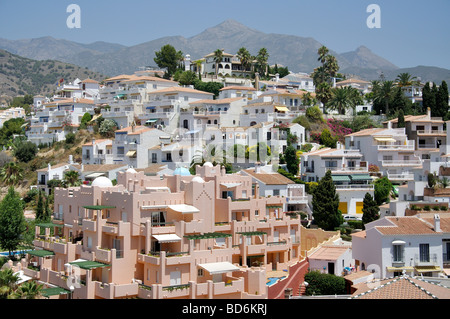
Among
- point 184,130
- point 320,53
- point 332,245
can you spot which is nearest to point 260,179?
point 332,245

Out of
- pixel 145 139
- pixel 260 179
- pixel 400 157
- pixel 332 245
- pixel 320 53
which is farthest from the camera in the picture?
pixel 320 53

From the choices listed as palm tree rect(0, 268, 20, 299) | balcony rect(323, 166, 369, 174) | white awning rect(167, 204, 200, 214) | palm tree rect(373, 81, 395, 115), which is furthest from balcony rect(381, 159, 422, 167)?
palm tree rect(0, 268, 20, 299)

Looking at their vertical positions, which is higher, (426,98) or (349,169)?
(426,98)

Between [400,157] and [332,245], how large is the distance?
19227 millimetres

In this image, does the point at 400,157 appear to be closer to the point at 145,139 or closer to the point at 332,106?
the point at 332,106

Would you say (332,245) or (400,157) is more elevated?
(400,157)

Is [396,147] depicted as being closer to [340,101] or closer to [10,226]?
[340,101]

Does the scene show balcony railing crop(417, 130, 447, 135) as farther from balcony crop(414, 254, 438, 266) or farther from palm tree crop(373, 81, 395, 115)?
balcony crop(414, 254, 438, 266)

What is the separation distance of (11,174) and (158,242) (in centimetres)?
3757

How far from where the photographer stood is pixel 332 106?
6278 centimetres

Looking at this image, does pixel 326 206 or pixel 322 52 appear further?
pixel 322 52

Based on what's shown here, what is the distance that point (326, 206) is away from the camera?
40.6m

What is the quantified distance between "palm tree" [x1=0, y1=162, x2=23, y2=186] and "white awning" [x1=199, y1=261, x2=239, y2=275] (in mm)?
38269

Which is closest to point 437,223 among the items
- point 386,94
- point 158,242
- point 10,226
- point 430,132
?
point 158,242
